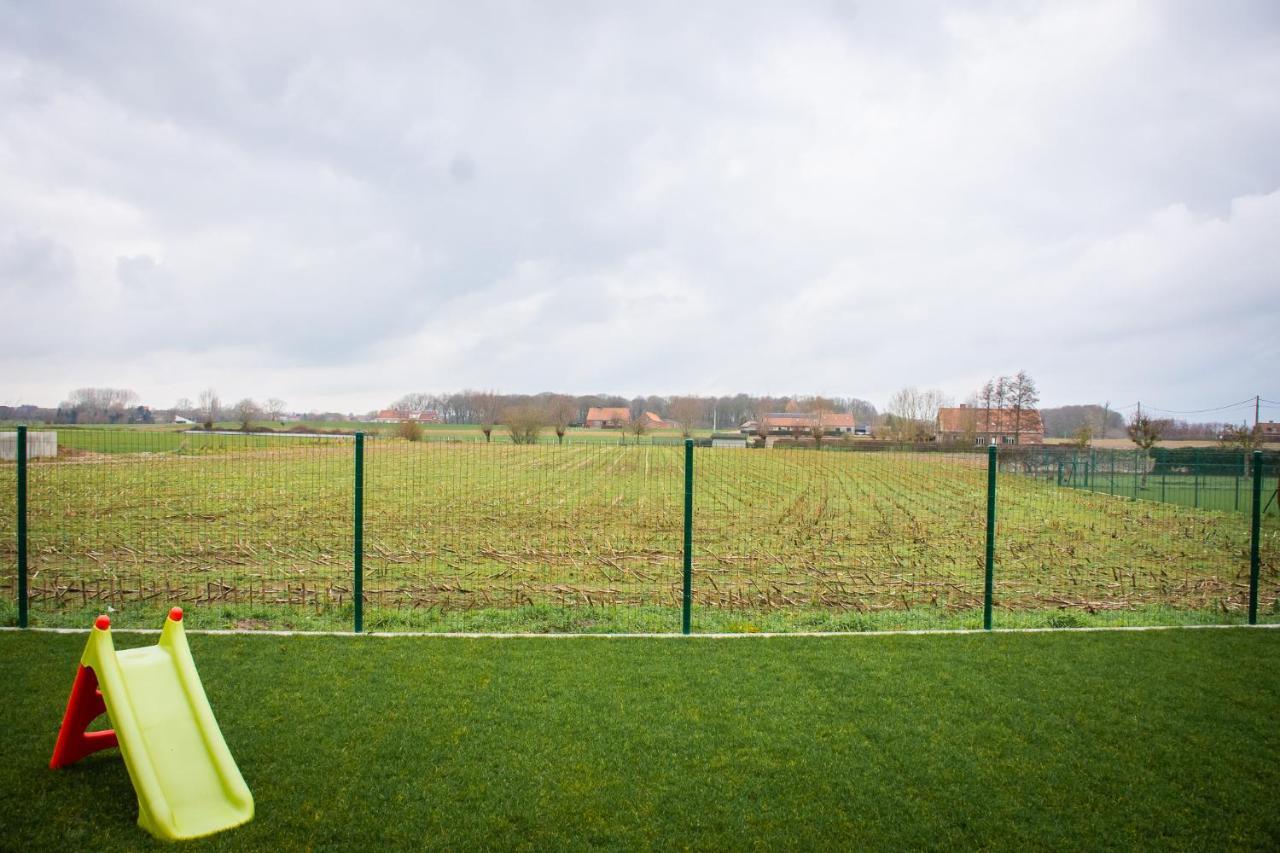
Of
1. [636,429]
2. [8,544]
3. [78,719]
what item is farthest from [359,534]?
[636,429]

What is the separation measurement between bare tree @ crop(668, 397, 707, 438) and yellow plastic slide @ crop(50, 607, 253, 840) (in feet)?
284

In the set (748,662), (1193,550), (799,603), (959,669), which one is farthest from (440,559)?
(1193,550)

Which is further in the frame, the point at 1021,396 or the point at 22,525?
the point at 1021,396

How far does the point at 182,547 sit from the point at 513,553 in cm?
524

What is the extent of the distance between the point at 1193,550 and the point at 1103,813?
40.1ft

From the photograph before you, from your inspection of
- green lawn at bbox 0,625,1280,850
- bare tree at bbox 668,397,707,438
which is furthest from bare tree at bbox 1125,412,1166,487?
bare tree at bbox 668,397,707,438

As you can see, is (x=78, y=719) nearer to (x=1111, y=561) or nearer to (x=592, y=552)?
(x=592, y=552)

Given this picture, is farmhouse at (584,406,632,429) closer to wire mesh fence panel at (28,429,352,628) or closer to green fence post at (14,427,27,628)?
wire mesh fence panel at (28,429,352,628)

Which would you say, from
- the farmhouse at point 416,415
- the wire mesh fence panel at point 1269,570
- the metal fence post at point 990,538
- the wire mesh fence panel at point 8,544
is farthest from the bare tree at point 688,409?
the metal fence post at point 990,538

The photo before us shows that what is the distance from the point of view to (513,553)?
36.5ft

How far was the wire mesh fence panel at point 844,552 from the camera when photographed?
770 cm

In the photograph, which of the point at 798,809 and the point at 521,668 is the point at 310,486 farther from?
the point at 798,809

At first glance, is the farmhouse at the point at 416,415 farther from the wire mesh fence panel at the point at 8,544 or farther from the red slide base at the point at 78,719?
the red slide base at the point at 78,719

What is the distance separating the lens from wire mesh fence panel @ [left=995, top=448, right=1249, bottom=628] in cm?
792
